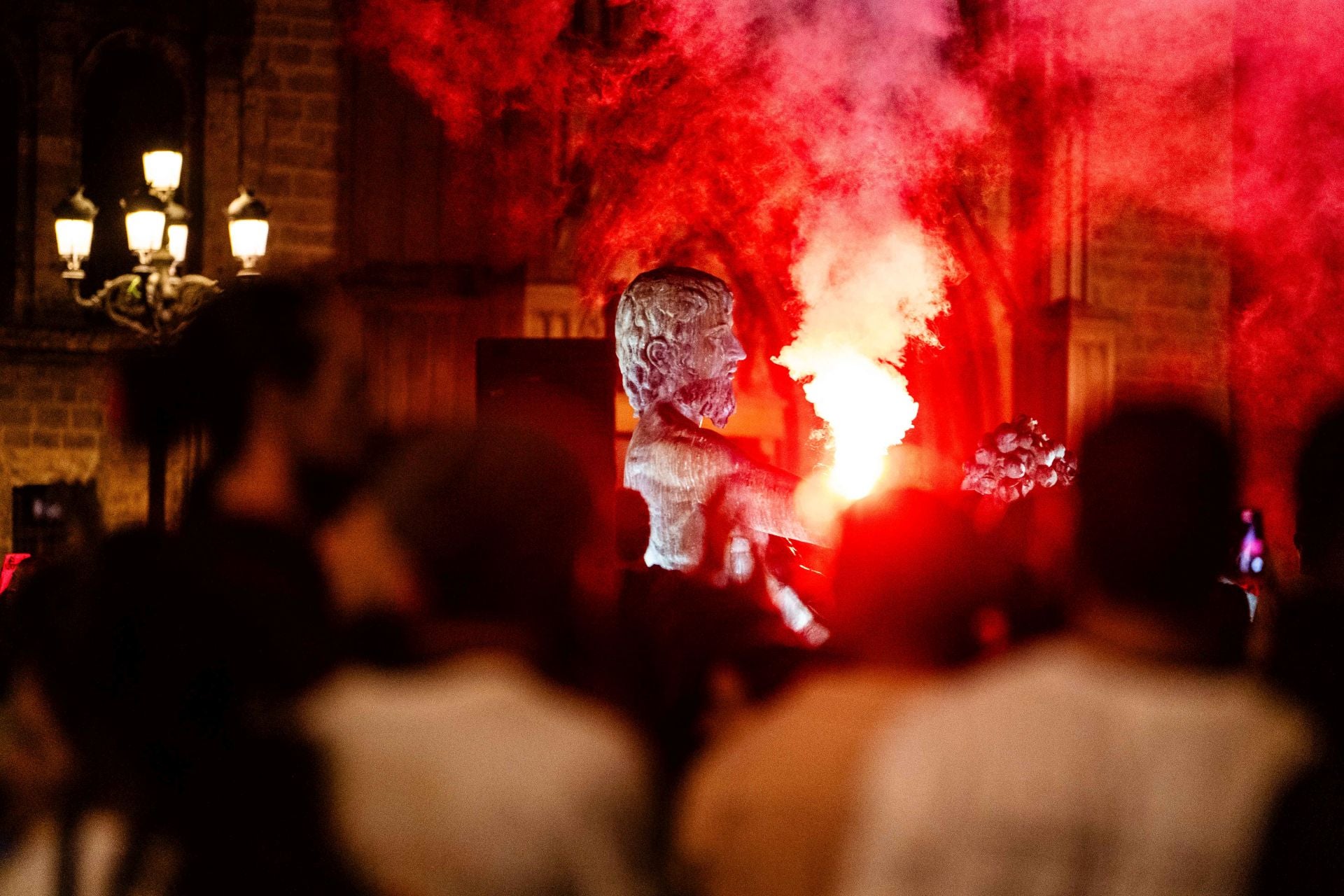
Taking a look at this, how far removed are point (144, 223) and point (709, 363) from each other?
5.23m

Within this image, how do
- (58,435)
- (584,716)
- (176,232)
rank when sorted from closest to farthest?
(584,716)
(176,232)
(58,435)

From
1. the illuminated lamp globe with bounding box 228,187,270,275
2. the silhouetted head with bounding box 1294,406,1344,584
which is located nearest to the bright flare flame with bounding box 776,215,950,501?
the silhouetted head with bounding box 1294,406,1344,584

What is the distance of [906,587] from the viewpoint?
2076 millimetres

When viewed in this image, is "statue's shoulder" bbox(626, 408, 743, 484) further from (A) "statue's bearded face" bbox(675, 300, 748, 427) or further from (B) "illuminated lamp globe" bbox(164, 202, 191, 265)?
(B) "illuminated lamp globe" bbox(164, 202, 191, 265)

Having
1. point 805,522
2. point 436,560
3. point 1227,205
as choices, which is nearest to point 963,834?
point 436,560

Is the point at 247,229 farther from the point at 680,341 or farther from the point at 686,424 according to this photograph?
the point at 686,424

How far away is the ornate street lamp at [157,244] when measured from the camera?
8312mm

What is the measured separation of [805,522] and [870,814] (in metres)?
2.05

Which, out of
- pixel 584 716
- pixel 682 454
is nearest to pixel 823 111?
pixel 682 454

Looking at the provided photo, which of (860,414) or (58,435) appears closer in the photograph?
(860,414)

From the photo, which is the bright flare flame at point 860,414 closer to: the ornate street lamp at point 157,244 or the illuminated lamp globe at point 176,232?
the ornate street lamp at point 157,244

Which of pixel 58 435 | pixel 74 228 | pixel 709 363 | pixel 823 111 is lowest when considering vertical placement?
pixel 58 435

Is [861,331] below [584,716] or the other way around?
the other way around

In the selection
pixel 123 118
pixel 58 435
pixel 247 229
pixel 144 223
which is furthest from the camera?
pixel 123 118
